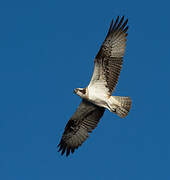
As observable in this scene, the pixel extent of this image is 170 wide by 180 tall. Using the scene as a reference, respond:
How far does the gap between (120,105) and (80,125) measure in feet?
5.79

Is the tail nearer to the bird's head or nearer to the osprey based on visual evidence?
the osprey

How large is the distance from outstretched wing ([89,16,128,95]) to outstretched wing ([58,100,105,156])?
99 centimetres

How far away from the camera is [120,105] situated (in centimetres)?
1423

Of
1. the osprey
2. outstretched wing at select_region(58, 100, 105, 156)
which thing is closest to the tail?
the osprey

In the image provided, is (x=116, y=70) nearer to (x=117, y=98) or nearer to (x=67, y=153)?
(x=117, y=98)

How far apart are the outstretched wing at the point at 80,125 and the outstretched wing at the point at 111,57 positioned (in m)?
0.99

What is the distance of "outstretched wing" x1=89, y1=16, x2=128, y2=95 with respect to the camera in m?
14.2

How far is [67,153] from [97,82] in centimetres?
284

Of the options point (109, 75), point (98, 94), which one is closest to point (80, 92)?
point (98, 94)

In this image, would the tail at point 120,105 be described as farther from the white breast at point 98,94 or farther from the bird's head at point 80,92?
the bird's head at point 80,92

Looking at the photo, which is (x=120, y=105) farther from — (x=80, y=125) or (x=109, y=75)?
(x=80, y=125)

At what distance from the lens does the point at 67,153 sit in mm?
15312

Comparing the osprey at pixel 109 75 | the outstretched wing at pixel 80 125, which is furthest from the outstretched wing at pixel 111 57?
the outstretched wing at pixel 80 125

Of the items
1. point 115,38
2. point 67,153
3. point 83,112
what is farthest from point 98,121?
point 115,38
